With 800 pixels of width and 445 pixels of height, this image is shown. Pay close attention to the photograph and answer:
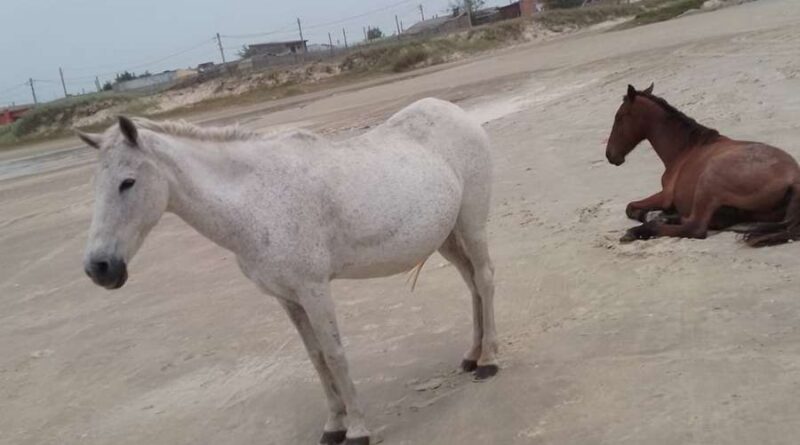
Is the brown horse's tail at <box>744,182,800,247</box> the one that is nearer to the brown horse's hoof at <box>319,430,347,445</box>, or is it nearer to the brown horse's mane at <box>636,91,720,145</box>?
the brown horse's mane at <box>636,91,720,145</box>

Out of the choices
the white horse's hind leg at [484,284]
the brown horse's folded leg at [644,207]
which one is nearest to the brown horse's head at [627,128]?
the brown horse's folded leg at [644,207]

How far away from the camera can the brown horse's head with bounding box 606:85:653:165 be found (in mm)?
7418

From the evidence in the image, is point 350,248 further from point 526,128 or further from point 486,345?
point 526,128

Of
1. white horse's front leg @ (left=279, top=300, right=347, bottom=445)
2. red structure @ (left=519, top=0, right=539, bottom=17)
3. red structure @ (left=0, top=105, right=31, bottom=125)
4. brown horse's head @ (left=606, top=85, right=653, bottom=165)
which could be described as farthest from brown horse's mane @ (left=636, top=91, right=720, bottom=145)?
red structure @ (left=519, top=0, right=539, bottom=17)

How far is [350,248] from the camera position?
411 centimetres

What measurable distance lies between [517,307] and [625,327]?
3.61ft

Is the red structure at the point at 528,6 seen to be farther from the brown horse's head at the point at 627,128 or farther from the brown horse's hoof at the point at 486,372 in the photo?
the brown horse's hoof at the point at 486,372

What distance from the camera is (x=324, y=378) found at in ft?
14.0

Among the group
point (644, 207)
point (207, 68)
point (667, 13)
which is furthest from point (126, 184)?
point (207, 68)

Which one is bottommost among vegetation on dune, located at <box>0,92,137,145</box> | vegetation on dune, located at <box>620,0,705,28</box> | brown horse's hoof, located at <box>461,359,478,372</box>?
brown horse's hoof, located at <box>461,359,478,372</box>

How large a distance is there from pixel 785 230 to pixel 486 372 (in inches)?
102

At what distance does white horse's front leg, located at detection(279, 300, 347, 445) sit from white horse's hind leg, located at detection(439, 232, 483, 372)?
0.98 metres

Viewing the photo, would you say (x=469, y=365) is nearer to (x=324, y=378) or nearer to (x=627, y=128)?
(x=324, y=378)

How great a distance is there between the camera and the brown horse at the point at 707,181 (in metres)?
5.75
